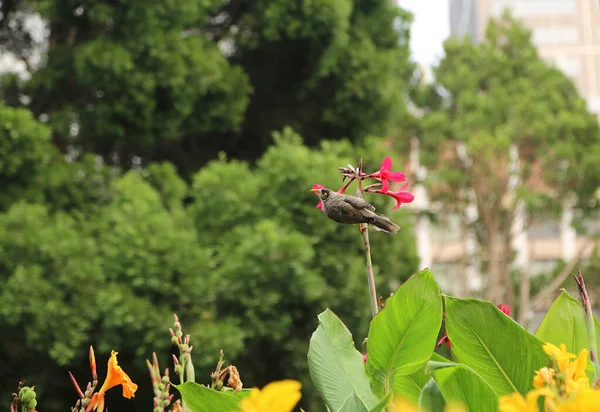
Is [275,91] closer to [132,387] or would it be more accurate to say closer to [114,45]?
[114,45]

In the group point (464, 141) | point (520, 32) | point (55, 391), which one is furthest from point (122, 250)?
point (520, 32)

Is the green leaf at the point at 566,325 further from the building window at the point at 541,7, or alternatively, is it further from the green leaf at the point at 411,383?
the building window at the point at 541,7

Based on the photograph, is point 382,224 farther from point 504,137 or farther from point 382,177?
point 504,137

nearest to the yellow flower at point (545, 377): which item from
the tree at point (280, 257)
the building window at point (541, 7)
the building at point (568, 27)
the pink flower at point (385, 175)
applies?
the pink flower at point (385, 175)

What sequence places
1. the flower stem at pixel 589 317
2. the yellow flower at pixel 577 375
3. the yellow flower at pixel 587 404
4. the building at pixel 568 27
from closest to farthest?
1. the yellow flower at pixel 587 404
2. the yellow flower at pixel 577 375
3. the flower stem at pixel 589 317
4. the building at pixel 568 27

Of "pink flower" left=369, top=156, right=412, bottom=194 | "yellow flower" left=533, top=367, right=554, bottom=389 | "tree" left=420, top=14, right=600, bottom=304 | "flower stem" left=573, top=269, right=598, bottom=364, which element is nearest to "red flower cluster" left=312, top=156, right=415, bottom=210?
"pink flower" left=369, top=156, right=412, bottom=194

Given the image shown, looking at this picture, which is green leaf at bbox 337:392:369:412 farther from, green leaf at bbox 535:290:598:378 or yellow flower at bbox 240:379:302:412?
green leaf at bbox 535:290:598:378
